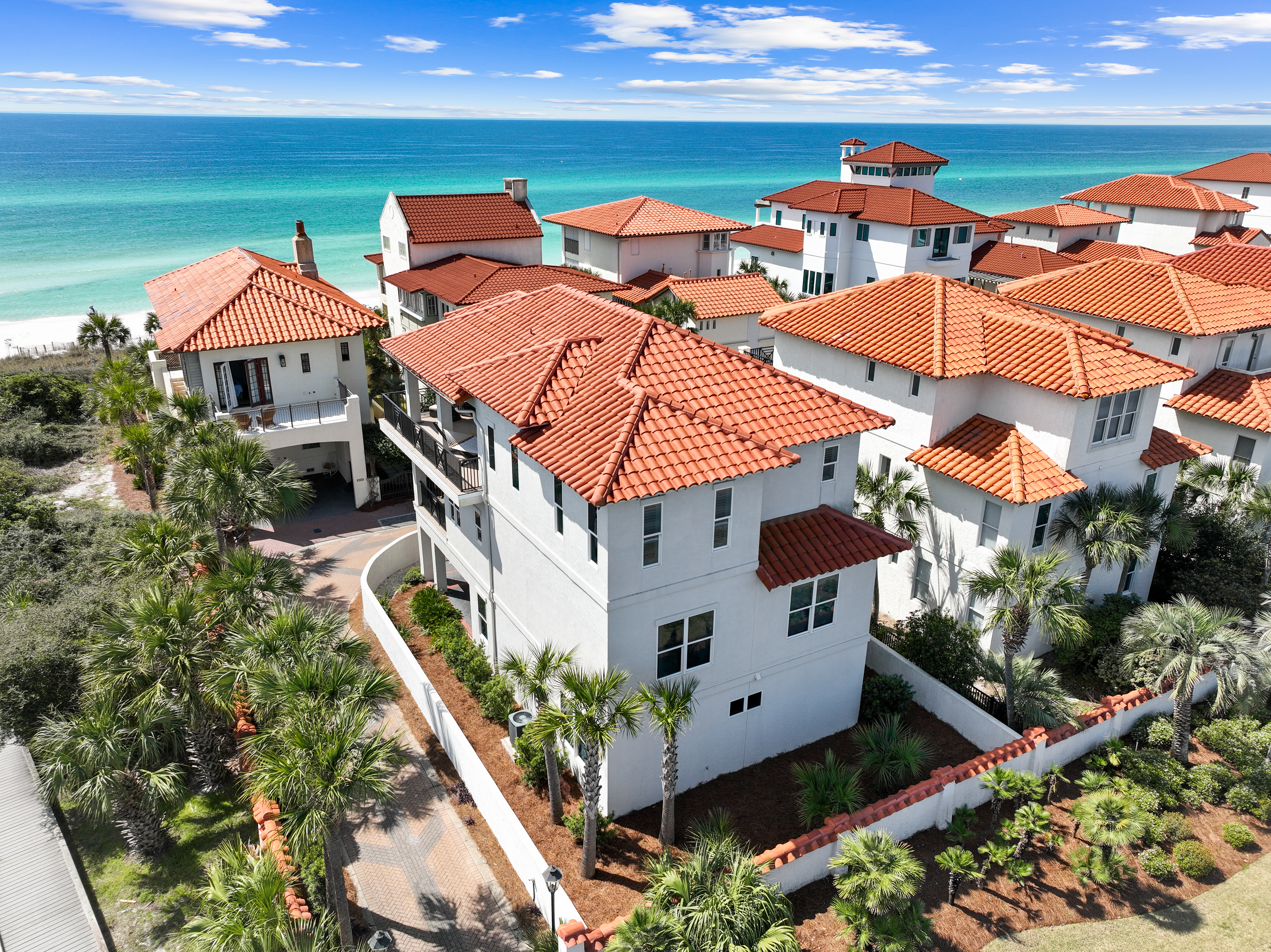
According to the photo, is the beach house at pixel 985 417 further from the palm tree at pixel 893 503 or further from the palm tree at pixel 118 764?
the palm tree at pixel 118 764

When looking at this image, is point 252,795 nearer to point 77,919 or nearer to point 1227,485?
point 77,919

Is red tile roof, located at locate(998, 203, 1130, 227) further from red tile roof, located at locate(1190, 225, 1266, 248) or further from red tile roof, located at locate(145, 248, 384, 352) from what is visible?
red tile roof, located at locate(145, 248, 384, 352)

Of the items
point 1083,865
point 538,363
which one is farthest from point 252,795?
point 1083,865

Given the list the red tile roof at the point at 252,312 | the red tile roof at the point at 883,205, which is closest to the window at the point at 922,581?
the red tile roof at the point at 252,312

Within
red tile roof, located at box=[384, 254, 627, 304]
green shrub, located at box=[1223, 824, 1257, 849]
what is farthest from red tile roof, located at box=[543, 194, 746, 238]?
green shrub, located at box=[1223, 824, 1257, 849]

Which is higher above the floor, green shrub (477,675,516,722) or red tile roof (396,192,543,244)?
red tile roof (396,192,543,244)
